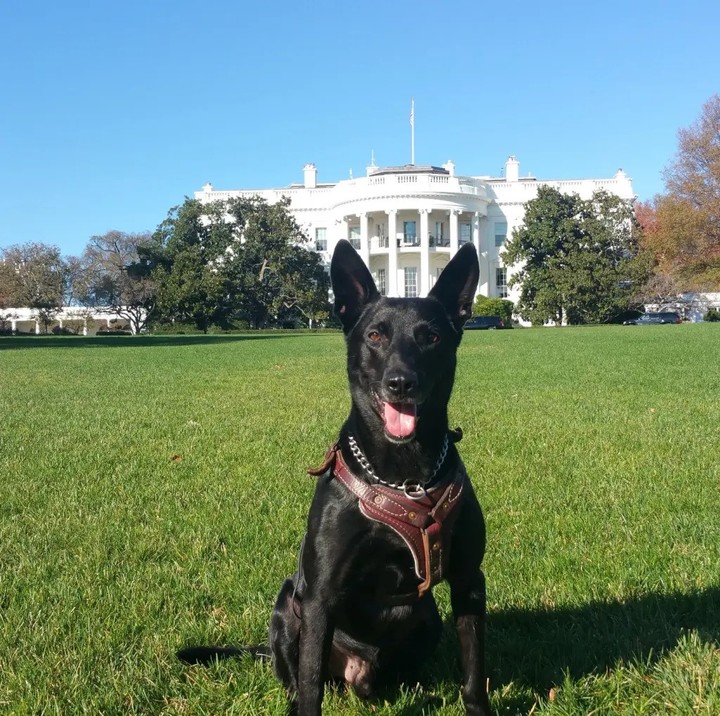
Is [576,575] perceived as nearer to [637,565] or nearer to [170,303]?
[637,565]

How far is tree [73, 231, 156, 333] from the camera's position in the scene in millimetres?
57688

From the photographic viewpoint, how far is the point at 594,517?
15.0 ft

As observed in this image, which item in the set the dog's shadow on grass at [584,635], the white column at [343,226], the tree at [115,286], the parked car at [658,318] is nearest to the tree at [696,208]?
the parked car at [658,318]

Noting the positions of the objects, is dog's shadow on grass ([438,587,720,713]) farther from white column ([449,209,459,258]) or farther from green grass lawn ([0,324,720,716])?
white column ([449,209,459,258])

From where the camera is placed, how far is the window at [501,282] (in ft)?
225

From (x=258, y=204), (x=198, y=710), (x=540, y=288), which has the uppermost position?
(x=258, y=204)

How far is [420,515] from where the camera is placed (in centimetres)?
241

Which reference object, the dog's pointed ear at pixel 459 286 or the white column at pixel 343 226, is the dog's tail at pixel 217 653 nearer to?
the dog's pointed ear at pixel 459 286

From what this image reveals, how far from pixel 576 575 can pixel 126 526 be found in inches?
108

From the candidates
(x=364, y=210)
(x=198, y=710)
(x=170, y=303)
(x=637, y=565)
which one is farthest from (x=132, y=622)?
(x=364, y=210)

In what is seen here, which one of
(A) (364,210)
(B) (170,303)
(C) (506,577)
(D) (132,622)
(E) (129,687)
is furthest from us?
(A) (364,210)

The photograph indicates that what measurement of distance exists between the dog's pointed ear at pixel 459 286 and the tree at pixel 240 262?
52.5 meters

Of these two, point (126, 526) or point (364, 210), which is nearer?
point (126, 526)

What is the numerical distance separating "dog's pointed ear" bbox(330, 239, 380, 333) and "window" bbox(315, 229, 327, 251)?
69.3m
